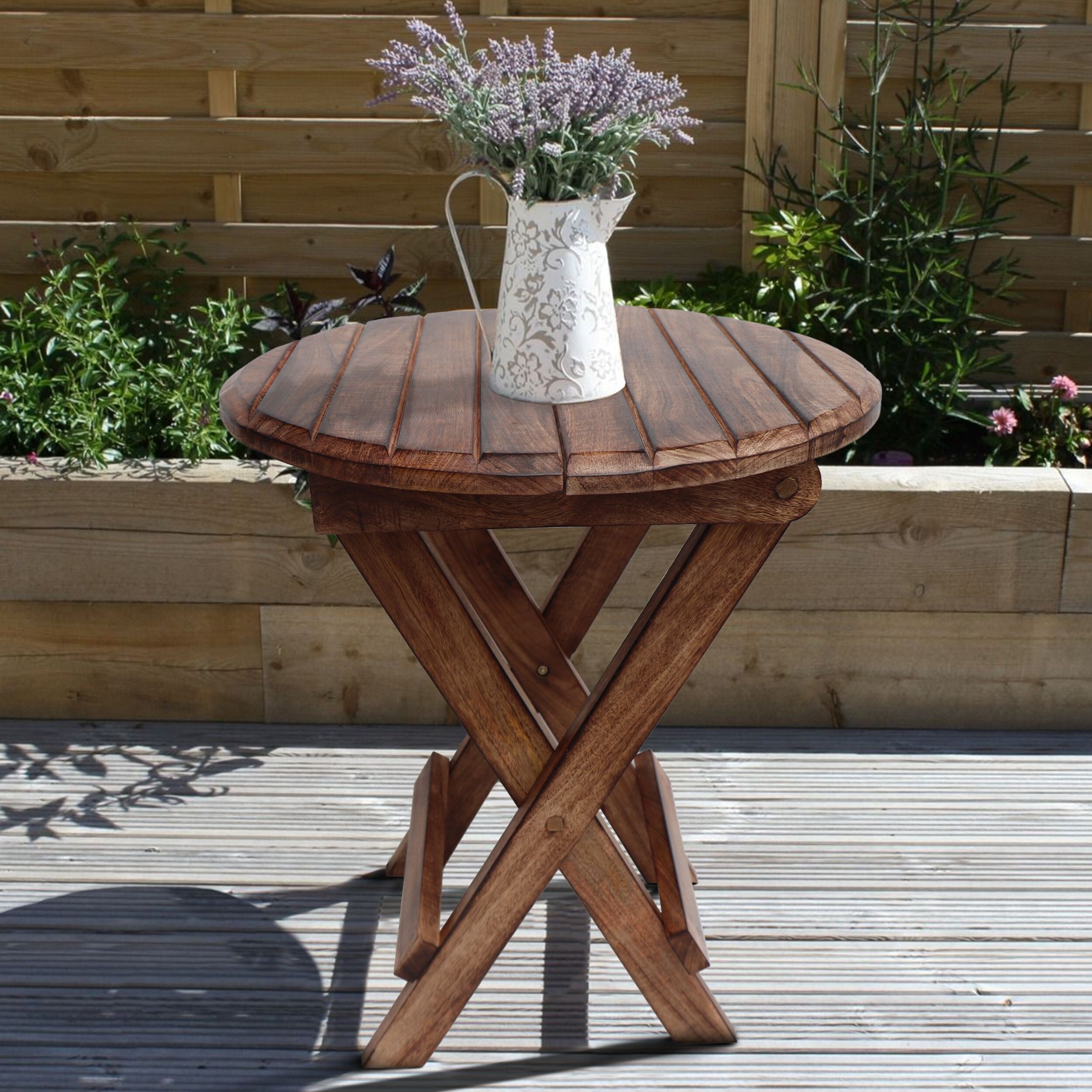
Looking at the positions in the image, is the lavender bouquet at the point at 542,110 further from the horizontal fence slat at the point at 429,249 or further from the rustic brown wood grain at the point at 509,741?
the horizontal fence slat at the point at 429,249

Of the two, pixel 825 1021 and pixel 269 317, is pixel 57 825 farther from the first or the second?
pixel 825 1021

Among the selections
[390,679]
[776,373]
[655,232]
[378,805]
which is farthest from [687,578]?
[655,232]

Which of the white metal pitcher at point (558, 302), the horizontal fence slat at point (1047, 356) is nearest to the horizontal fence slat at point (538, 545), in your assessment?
the horizontal fence slat at point (1047, 356)

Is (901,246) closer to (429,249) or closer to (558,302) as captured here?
(429,249)

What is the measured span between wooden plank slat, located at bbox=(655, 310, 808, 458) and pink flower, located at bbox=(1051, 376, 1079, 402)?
1.34 m

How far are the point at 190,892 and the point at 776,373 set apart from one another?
140 centimetres

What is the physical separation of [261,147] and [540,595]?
1450 mm

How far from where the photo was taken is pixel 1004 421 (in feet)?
10.4

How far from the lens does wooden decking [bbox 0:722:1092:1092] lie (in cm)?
201

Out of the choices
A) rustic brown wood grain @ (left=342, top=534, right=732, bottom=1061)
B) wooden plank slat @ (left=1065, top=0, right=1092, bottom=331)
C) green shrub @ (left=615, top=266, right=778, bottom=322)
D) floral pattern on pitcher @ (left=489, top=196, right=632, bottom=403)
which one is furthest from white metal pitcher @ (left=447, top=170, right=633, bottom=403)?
wooden plank slat @ (left=1065, top=0, right=1092, bottom=331)

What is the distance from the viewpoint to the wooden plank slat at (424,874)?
193 cm

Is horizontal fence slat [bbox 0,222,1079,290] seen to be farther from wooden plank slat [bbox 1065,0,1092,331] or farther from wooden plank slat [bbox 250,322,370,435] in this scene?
wooden plank slat [bbox 250,322,370,435]

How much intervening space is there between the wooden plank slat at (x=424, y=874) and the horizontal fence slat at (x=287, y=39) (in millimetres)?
1977

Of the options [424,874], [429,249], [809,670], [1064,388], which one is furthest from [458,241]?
[1064,388]
